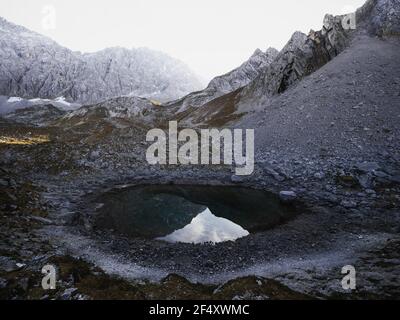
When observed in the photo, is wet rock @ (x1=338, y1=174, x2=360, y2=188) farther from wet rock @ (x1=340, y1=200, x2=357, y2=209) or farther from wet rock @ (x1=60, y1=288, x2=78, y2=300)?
wet rock @ (x1=60, y1=288, x2=78, y2=300)

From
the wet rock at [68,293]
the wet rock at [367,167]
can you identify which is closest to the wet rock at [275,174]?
the wet rock at [367,167]

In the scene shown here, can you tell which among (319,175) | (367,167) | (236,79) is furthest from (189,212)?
(236,79)

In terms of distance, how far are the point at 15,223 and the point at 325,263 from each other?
14.8m

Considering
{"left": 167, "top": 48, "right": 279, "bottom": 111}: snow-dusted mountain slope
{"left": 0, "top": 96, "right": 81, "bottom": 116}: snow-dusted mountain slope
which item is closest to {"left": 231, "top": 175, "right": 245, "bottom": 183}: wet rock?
{"left": 167, "top": 48, "right": 279, "bottom": 111}: snow-dusted mountain slope

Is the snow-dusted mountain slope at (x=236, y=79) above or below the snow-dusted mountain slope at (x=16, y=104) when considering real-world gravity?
above

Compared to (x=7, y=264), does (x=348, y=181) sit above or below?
above

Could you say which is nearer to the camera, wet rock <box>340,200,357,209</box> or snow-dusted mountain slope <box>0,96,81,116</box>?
wet rock <box>340,200,357,209</box>

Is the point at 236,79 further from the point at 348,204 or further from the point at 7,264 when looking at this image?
the point at 7,264

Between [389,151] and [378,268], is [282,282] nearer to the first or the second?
[378,268]

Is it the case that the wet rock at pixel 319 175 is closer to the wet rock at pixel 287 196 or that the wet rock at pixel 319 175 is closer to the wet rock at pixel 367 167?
the wet rock at pixel 367 167

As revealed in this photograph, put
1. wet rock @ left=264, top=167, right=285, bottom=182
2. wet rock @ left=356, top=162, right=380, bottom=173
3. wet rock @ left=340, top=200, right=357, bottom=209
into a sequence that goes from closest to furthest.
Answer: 1. wet rock @ left=340, top=200, right=357, bottom=209
2. wet rock @ left=356, top=162, right=380, bottom=173
3. wet rock @ left=264, top=167, right=285, bottom=182
